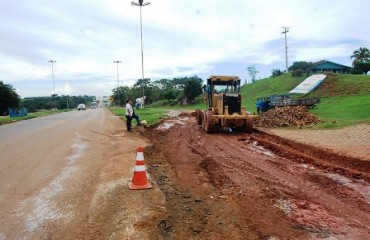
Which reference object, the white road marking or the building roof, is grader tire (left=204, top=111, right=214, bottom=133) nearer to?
the white road marking

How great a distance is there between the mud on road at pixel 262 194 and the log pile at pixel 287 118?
7.82 meters

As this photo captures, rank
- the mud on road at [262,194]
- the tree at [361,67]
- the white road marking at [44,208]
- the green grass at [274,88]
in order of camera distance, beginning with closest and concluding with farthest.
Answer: the mud on road at [262,194] → the white road marking at [44,208] → the green grass at [274,88] → the tree at [361,67]

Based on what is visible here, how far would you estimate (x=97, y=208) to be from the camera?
227 inches

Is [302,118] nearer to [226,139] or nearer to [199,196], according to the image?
[226,139]

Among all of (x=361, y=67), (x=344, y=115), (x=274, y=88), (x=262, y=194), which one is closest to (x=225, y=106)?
(x=344, y=115)

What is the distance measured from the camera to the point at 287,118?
1998cm

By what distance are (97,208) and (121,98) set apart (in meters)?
113

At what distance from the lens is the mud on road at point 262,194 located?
4863 mm

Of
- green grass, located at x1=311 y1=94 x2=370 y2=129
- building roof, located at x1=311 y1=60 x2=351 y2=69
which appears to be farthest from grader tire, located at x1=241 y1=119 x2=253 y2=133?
building roof, located at x1=311 y1=60 x2=351 y2=69

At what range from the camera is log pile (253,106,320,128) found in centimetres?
1906

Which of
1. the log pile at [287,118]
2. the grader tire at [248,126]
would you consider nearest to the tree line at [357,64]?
the log pile at [287,118]

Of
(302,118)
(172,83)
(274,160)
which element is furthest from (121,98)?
(274,160)

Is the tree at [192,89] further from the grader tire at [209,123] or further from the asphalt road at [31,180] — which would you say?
the asphalt road at [31,180]

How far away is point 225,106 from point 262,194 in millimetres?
11353
